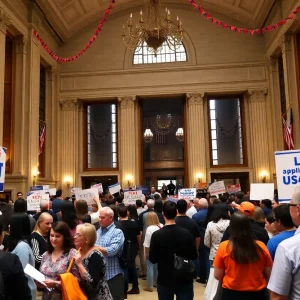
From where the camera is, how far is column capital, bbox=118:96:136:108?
67.6ft

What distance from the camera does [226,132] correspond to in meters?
21.7

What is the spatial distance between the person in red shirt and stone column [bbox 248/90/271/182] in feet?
55.8

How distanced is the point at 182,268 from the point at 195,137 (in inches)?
646

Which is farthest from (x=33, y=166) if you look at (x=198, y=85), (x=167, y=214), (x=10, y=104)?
(x=167, y=214)

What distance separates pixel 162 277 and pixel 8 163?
13551 millimetres

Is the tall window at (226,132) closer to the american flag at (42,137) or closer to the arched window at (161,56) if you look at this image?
the arched window at (161,56)

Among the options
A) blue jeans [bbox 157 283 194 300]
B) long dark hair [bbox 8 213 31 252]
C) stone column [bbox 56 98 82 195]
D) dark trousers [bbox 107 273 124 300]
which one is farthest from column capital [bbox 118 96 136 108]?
long dark hair [bbox 8 213 31 252]

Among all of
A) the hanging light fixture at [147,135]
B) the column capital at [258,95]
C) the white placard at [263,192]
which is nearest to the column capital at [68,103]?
the hanging light fixture at [147,135]

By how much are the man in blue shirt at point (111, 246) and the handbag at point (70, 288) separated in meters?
1.30

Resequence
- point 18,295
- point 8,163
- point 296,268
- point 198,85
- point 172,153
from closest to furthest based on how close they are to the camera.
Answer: point 296,268, point 18,295, point 8,163, point 198,85, point 172,153

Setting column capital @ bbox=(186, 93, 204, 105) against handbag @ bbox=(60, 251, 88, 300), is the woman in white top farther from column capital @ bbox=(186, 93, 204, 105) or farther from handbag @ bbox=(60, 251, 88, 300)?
column capital @ bbox=(186, 93, 204, 105)

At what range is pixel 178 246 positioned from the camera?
3.95 meters

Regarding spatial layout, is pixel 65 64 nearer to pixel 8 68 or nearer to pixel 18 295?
pixel 8 68

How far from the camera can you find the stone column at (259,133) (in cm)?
1953
